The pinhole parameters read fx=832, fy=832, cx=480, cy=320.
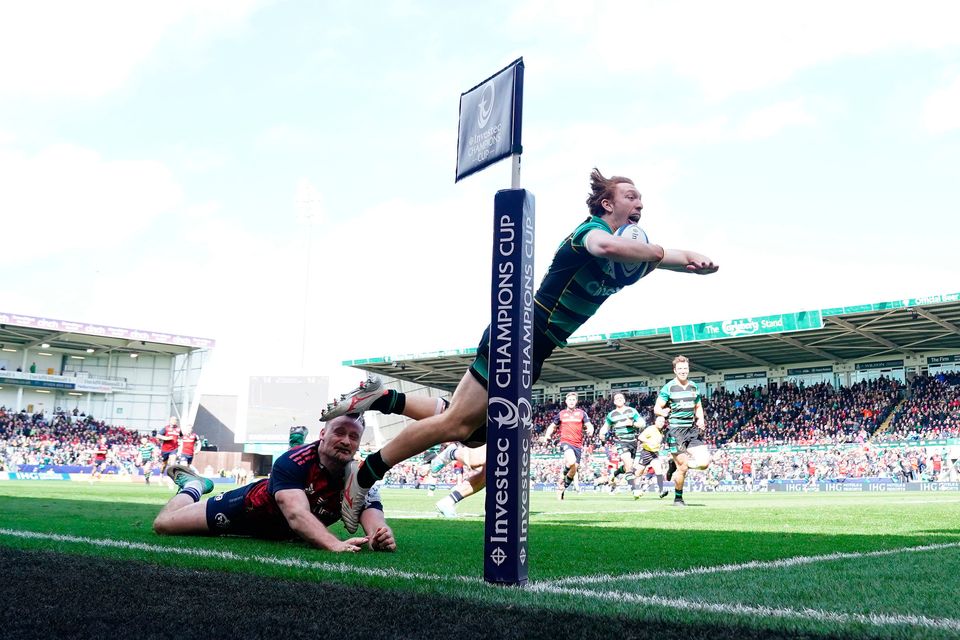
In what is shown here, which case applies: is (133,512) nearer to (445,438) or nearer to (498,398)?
(445,438)

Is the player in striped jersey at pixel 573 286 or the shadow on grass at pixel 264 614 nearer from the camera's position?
the shadow on grass at pixel 264 614

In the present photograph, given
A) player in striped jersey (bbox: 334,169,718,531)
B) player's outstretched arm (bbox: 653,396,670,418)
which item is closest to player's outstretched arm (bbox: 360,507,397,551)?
player in striped jersey (bbox: 334,169,718,531)

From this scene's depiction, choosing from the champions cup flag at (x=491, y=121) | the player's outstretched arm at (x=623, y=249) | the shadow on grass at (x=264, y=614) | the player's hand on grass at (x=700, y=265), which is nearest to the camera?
the shadow on grass at (x=264, y=614)

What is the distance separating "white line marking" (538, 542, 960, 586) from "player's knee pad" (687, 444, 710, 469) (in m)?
7.79

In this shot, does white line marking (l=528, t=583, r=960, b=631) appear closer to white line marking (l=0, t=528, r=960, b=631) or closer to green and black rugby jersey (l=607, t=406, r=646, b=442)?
white line marking (l=0, t=528, r=960, b=631)

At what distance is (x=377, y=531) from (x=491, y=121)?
248cm

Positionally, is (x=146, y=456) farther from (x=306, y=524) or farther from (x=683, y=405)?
(x=306, y=524)

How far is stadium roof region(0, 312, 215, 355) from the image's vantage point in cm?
5300

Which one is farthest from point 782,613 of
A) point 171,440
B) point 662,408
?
point 171,440

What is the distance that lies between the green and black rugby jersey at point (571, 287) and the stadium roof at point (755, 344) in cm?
3421

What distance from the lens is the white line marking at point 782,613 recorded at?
8.93ft

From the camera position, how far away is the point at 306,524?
5066 millimetres

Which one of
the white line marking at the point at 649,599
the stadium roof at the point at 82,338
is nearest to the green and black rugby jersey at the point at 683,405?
the white line marking at the point at 649,599

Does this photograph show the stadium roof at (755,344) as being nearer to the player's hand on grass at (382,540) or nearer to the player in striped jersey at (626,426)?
the player in striped jersey at (626,426)
